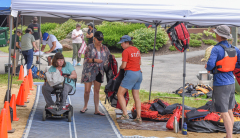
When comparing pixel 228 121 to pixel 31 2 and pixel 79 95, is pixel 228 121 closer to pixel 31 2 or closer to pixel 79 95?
pixel 31 2

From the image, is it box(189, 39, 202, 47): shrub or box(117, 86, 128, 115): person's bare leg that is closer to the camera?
box(117, 86, 128, 115): person's bare leg

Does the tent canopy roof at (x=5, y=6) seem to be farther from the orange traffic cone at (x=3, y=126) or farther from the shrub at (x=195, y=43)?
the shrub at (x=195, y=43)

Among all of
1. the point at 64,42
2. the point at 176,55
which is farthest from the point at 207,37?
the point at 64,42

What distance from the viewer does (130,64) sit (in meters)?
6.36

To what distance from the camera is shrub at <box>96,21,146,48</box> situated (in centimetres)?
2231

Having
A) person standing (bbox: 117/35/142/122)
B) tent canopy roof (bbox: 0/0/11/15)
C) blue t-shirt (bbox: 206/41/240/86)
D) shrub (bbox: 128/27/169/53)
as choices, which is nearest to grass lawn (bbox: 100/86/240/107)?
person standing (bbox: 117/35/142/122)

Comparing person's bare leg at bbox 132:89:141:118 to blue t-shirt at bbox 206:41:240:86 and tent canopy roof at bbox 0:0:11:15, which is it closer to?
blue t-shirt at bbox 206:41:240:86

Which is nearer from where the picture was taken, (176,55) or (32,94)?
(32,94)

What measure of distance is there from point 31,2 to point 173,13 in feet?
8.00

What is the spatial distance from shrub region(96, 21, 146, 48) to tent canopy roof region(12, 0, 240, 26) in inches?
632

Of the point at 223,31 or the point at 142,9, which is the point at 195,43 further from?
the point at 223,31

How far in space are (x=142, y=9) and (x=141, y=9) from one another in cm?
2

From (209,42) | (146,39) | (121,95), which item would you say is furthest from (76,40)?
(209,42)

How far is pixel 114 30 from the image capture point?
76.9 ft
